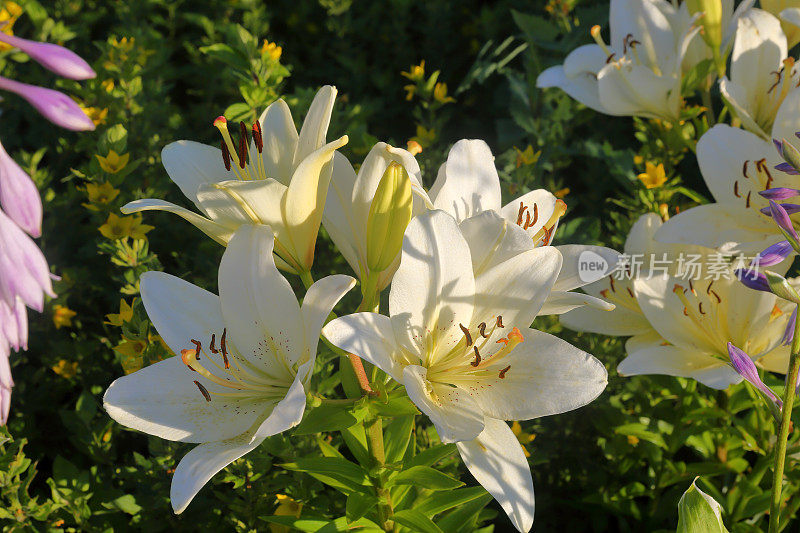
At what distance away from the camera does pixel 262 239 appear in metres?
0.85

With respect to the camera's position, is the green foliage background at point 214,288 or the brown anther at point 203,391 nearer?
the brown anther at point 203,391

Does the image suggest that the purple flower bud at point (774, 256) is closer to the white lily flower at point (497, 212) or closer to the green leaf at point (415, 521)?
the white lily flower at point (497, 212)

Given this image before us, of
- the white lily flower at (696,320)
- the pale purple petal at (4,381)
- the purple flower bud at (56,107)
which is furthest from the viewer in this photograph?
the white lily flower at (696,320)

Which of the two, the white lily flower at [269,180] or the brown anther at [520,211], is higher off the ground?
the white lily flower at [269,180]

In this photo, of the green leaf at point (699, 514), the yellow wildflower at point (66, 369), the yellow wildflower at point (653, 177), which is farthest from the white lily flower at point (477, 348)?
the yellow wildflower at point (66, 369)

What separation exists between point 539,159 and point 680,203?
0.34 metres

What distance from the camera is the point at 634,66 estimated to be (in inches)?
57.5

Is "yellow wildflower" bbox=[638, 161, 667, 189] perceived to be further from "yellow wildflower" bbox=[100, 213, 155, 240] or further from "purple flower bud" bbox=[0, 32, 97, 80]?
"purple flower bud" bbox=[0, 32, 97, 80]

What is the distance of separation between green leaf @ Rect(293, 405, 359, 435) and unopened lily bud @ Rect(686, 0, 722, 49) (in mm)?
1052

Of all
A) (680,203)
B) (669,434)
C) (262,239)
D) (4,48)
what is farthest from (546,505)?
(4,48)

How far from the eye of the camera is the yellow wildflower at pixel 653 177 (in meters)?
1.51

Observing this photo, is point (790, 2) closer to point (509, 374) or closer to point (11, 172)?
point (509, 374)

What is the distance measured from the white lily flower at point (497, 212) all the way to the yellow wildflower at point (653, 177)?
1.74 ft

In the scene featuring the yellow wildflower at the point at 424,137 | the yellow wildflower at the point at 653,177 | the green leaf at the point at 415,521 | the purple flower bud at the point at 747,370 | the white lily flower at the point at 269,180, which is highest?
the white lily flower at the point at 269,180
